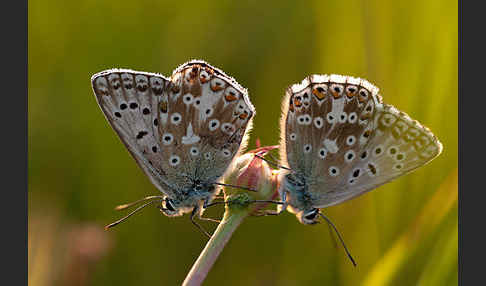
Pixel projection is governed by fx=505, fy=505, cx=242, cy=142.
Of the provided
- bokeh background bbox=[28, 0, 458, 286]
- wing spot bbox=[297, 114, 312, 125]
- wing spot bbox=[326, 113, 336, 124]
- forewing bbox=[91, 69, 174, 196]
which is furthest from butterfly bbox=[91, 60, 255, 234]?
bokeh background bbox=[28, 0, 458, 286]

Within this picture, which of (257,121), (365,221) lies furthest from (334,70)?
(365,221)

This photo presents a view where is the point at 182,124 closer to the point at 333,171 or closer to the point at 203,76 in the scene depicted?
the point at 203,76

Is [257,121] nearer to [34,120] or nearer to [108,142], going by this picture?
[108,142]

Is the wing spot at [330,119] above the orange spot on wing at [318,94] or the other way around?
the other way around

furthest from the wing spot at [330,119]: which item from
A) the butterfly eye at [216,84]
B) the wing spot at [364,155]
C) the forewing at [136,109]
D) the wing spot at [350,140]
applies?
the forewing at [136,109]

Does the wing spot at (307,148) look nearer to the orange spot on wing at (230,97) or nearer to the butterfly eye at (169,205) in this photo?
the orange spot on wing at (230,97)

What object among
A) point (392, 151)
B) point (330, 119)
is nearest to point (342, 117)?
point (330, 119)
